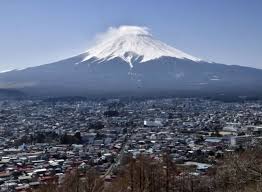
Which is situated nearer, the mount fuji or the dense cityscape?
the dense cityscape

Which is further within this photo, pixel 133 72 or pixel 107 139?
pixel 133 72

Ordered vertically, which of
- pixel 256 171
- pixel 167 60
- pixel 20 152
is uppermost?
pixel 167 60

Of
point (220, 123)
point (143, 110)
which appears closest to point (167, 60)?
point (143, 110)

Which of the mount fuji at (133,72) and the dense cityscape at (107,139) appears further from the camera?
the mount fuji at (133,72)

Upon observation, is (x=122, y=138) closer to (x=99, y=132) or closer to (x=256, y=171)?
(x=99, y=132)
